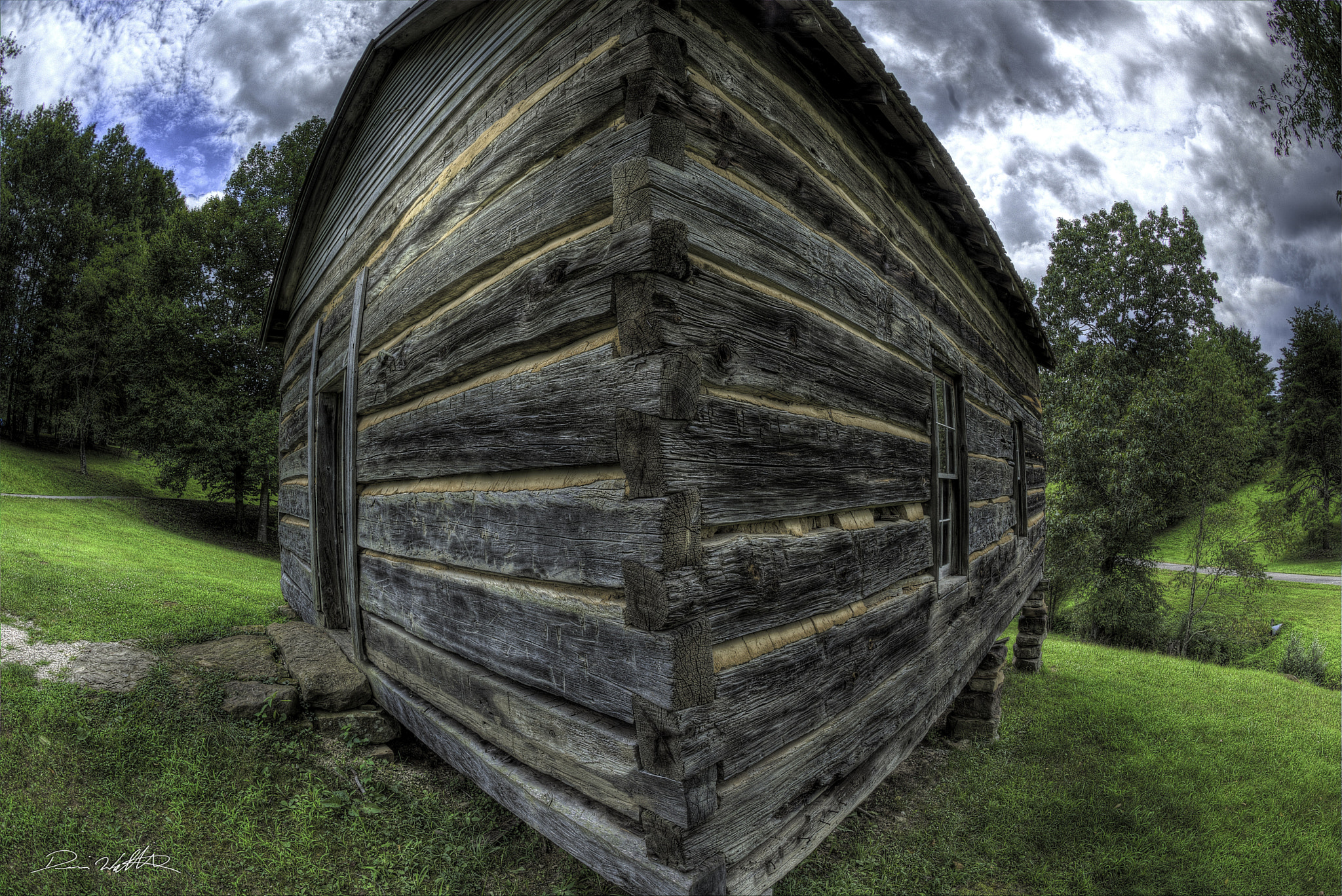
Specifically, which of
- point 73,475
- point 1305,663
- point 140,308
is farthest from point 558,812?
point 73,475

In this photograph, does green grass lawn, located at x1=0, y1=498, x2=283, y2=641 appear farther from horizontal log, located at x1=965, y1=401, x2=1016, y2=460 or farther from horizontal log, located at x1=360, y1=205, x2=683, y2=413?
horizontal log, located at x1=965, y1=401, x2=1016, y2=460

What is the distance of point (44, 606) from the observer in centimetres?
537

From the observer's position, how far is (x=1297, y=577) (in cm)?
2083

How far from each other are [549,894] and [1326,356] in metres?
26.8

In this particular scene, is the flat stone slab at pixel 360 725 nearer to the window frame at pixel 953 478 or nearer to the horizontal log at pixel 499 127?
the horizontal log at pixel 499 127

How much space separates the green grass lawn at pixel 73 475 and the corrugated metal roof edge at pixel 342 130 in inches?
670

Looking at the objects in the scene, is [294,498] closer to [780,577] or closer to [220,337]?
[780,577]

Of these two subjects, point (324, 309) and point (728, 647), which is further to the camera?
point (324, 309)

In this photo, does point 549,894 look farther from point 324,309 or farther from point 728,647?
point 324,309

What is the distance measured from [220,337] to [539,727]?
21.4 meters

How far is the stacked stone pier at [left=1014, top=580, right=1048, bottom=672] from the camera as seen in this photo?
9.70 meters

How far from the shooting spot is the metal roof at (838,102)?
8.35ft

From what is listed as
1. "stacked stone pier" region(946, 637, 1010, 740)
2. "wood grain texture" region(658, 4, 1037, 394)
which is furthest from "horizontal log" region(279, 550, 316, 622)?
"stacked stone pier" region(946, 637, 1010, 740)

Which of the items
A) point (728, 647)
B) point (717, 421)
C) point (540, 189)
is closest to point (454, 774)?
point (728, 647)
